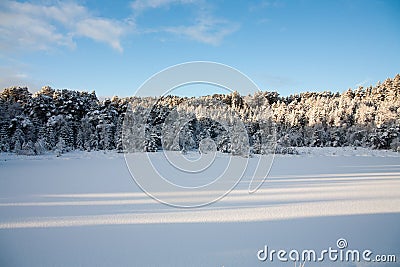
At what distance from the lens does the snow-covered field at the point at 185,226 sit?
90.2 inches

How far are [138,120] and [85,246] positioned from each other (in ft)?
52.1

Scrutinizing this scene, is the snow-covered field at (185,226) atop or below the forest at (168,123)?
below

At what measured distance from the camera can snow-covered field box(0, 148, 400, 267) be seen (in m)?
2.29

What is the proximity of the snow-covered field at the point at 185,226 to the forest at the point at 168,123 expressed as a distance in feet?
31.2

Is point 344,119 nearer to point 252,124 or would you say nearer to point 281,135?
point 281,135

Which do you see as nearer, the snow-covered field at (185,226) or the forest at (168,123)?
the snow-covered field at (185,226)

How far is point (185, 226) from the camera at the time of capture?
2.99 metres

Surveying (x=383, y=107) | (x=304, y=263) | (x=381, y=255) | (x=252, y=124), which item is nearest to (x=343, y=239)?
(x=381, y=255)

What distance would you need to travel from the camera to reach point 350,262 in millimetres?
2213

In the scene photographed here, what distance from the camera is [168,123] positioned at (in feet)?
57.5

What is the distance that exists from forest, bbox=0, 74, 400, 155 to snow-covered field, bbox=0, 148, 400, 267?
9509 mm

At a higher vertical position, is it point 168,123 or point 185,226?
point 168,123

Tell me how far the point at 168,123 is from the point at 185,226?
14.8 m

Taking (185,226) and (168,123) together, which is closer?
(185,226)
